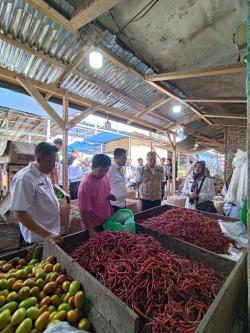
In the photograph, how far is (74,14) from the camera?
7.48 feet

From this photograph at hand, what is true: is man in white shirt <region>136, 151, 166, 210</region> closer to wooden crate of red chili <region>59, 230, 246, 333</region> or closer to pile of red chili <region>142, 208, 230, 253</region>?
pile of red chili <region>142, 208, 230, 253</region>

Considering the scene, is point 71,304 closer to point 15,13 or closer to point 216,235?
point 216,235

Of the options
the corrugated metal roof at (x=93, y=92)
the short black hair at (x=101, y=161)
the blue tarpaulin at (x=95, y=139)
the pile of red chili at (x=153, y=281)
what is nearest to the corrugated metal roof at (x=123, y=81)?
the corrugated metal roof at (x=93, y=92)

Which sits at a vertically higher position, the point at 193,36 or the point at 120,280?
the point at 193,36

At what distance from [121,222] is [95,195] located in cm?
41

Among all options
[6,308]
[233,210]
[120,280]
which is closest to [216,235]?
[120,280]

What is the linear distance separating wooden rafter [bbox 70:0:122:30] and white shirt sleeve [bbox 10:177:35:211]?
172 centimetres

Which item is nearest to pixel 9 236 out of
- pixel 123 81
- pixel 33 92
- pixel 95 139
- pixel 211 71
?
pixel 33 92

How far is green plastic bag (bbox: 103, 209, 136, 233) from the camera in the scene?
220cm

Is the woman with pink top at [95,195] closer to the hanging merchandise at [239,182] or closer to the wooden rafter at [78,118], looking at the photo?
the wooden rafter at [78,118]

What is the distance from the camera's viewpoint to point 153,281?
4.00 ft

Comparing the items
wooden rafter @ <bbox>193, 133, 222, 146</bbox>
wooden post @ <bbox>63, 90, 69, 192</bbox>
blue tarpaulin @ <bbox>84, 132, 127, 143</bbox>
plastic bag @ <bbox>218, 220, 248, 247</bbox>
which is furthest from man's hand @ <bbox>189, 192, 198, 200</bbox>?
wooden rafter @ <bbox>193, 133, 222, 146</bbox>

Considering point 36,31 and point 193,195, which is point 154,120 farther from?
point 36,31

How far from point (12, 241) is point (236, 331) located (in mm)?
2886
